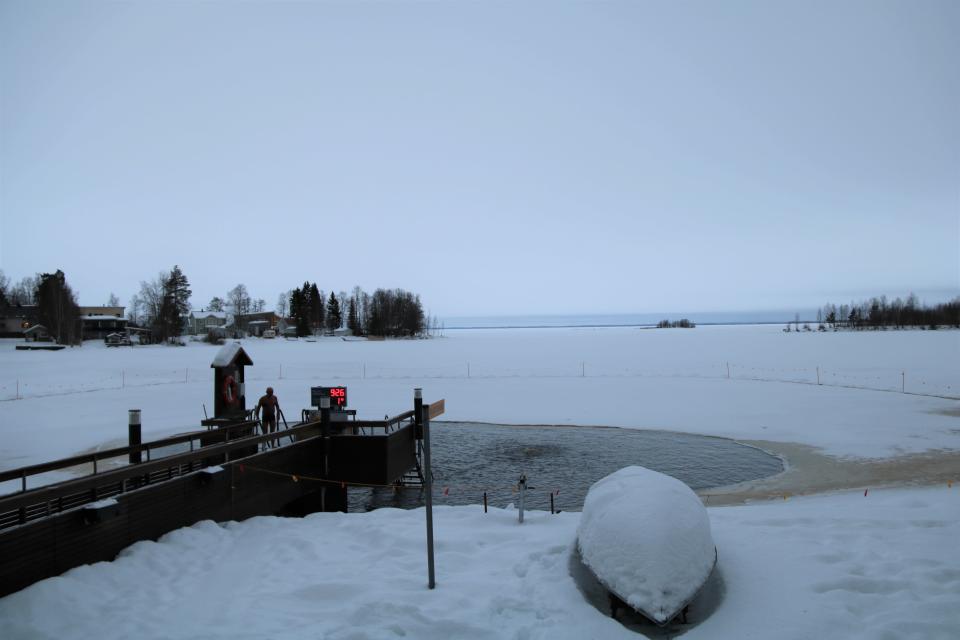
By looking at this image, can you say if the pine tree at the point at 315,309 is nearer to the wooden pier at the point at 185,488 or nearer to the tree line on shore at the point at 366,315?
the tree line on shore at the point at 366,315

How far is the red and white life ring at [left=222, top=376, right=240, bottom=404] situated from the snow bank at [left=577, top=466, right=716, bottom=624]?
36.4ft

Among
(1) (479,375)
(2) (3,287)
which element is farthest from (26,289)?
(1) (479,375)

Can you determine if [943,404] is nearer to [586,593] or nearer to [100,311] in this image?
[586,593]

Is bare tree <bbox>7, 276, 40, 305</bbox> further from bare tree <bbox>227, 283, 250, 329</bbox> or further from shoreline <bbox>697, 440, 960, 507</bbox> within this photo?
shoreline <bbox>697, 440, 960, 507</bbox>

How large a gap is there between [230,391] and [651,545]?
1235 centimetres

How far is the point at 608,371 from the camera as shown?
4259 cm

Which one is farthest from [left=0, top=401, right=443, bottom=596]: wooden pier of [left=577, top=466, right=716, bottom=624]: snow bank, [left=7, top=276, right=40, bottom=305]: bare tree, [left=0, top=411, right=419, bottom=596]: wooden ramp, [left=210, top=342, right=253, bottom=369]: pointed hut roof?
[left=7, top=276, right=40, bottom=305]: bare tree

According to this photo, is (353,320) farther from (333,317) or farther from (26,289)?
(26,289)

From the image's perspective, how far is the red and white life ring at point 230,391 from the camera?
597 inches

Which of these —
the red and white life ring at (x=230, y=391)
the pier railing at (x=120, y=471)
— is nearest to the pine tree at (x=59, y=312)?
the red and white life ring at (x=230, y=391)

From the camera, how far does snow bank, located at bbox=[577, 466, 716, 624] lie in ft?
19.7

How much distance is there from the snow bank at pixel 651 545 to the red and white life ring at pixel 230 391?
11102mm

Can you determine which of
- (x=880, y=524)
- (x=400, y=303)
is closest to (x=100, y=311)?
(x=400, y=303)

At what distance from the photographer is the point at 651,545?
20.4 feet
